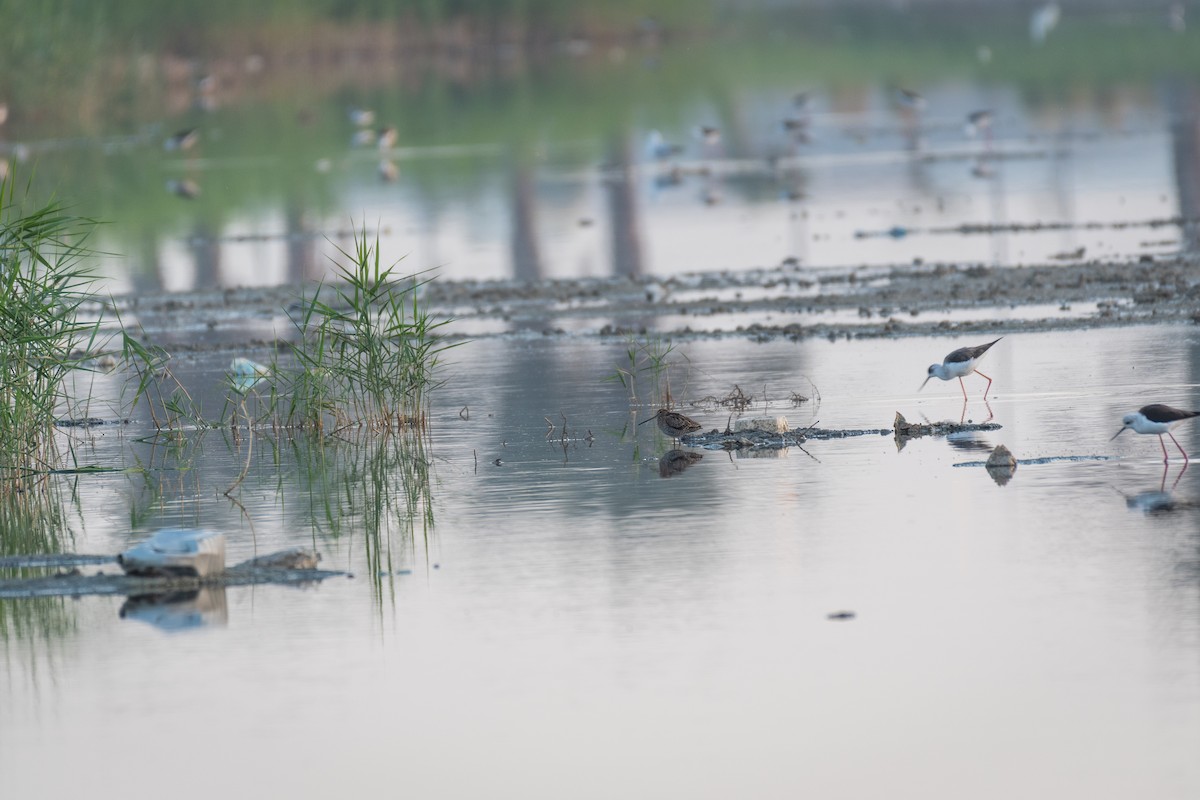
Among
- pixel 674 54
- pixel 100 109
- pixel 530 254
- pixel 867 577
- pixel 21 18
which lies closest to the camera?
pixel 867 577

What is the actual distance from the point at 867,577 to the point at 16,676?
3501mm

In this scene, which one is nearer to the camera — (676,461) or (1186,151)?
(676,461)

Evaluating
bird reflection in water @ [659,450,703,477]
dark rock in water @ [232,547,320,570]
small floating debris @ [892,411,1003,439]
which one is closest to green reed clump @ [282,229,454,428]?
bird reflection in water @ [659,450,703,477]

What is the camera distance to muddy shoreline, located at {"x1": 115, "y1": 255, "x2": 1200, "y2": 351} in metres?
17.3

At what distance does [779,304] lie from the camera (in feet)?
61.9

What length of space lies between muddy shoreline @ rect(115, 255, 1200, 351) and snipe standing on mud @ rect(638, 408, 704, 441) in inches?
159

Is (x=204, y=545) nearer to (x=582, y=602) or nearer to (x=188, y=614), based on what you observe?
(x=188, y=614)

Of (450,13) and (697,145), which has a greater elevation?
(450,13)

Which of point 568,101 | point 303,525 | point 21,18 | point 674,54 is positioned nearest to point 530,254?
point 303,525

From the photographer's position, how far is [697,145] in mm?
39594

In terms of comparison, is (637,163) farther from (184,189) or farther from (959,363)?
(959,363)

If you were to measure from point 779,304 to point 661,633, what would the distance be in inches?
407

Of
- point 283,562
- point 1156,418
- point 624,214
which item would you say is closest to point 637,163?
point 624,214

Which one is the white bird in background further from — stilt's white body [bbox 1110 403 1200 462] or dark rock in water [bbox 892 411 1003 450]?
stilt's white body [bbox 1110 403 1200 462]
